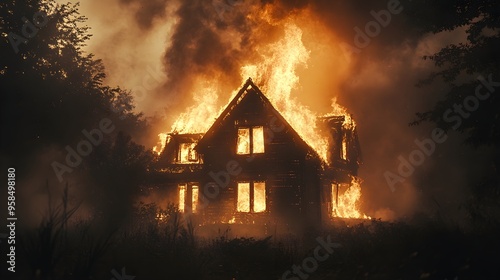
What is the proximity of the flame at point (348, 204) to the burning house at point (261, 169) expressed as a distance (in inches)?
33.9

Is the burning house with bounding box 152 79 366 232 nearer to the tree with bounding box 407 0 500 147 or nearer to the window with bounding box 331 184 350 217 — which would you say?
the window with bounding box 331 184 350 217

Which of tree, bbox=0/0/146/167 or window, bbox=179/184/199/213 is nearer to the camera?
tree, bbox=0/0/146/167

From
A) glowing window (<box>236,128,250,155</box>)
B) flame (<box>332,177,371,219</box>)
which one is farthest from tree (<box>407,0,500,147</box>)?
flame (<box>332,177,371,219</box>)

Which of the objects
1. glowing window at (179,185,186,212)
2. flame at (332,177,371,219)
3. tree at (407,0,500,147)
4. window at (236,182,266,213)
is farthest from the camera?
glowing window at (179,185,186,212)

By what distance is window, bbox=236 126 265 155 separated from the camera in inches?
922

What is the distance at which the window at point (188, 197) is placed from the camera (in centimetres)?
2697

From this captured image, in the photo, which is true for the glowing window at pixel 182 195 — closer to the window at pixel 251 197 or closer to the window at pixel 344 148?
the window at pixel 251 197

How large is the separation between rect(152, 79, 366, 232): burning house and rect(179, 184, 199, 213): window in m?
2.97

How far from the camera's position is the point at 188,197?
27.2 m

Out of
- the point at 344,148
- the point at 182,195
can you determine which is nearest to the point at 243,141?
the point at 182,195

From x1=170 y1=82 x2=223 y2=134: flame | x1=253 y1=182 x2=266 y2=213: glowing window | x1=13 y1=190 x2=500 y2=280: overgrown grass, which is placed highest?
x1=170 y1=82 x2=223 y2=134: flame

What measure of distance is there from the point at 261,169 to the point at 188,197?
6.91 m

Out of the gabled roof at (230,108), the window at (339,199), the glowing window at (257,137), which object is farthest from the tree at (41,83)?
the window at (339,199)

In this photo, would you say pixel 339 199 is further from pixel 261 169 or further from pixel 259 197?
pixel 261 169
